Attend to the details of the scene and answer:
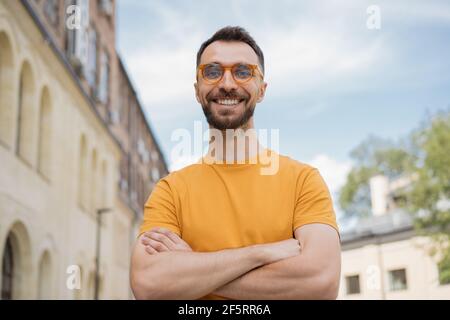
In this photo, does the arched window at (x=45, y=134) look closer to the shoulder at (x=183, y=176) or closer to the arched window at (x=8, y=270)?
the arched window at (x=8, y=270)

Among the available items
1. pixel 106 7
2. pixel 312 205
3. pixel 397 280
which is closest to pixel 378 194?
pixel 397 280

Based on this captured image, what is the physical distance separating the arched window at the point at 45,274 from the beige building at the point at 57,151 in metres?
0.03

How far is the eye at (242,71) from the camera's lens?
279 centimetres

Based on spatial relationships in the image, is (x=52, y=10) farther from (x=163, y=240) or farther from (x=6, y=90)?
(x=163, y=240)

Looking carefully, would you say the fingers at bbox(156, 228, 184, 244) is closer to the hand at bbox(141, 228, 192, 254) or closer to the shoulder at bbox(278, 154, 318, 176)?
the hand at bbox(141, 228, 192, 254)

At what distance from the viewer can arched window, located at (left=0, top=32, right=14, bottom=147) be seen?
47.1 ft

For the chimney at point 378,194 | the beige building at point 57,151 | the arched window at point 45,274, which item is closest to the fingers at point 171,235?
the beige building at point 57,151

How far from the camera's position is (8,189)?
14.3 m

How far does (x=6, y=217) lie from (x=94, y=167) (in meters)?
10.9

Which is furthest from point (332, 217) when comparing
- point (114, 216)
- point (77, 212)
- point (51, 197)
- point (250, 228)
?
point (114, 216)

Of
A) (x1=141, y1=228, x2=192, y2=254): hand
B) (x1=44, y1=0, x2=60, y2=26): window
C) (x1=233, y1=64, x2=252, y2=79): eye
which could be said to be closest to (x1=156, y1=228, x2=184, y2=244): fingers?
(x1=141, y1=228, x2=192, y2=254): hand

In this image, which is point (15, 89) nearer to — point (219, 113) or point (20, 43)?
point (20, 43)

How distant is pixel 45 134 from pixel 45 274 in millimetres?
4098

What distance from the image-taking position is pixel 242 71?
280cm
